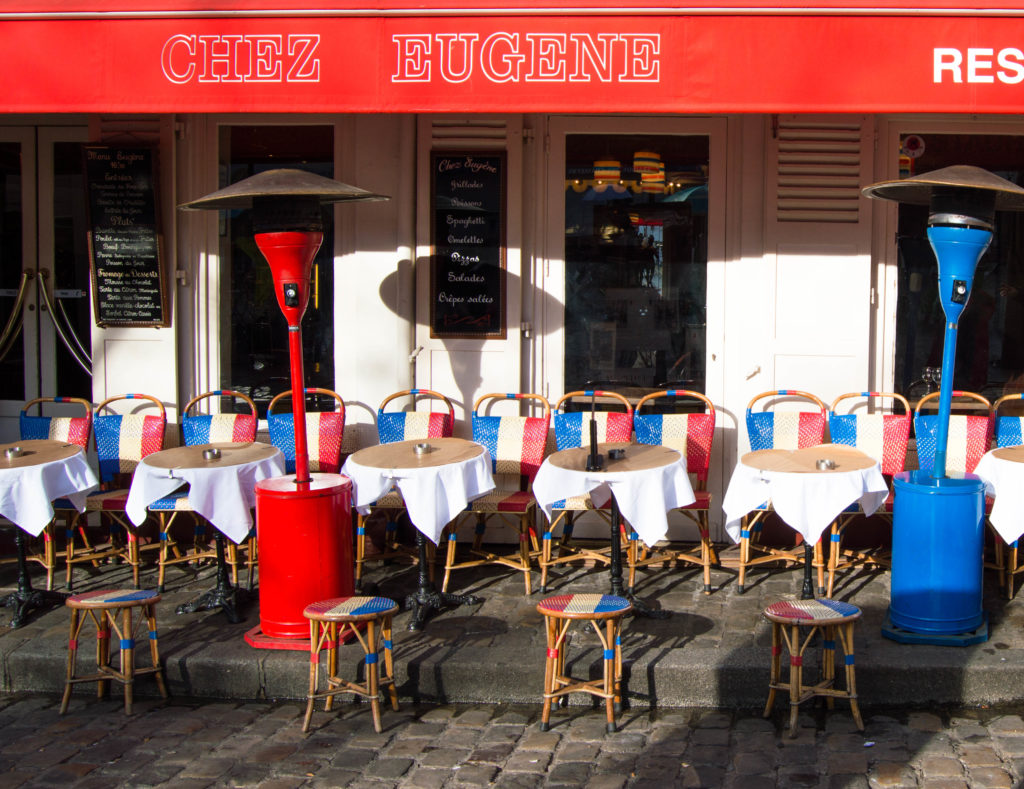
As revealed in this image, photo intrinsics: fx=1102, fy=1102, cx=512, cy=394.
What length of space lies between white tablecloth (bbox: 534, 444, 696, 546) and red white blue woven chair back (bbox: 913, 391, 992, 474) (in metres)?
1.86

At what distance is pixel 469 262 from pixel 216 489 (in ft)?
7.67

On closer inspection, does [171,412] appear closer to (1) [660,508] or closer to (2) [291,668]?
(2) [291,668]

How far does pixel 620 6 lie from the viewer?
5.92 m

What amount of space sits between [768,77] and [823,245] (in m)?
1.55

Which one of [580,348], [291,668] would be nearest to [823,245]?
[580,348]

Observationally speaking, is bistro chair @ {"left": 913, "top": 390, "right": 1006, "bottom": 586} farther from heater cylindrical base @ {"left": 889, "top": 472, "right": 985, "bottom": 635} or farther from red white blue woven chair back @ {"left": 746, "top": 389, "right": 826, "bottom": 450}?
heater cylindrical base @ {"left": 889, "top": 472, "right": 985, "bottom": 635}

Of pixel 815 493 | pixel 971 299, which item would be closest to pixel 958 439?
pixel 971 299

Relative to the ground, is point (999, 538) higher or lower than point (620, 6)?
lower

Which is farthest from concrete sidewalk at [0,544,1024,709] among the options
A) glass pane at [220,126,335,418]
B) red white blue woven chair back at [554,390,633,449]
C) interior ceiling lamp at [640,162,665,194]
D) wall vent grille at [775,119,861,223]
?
interior ceiling lamp at [640,162,665,194]

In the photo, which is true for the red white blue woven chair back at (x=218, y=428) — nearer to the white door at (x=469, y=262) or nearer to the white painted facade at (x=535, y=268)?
the white painted facade at (x=535, y=268)

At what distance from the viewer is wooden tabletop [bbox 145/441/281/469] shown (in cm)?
603

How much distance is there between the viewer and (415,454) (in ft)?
19.8

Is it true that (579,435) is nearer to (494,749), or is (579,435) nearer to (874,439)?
(874,439)

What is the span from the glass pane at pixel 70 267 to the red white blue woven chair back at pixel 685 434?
3981 mm
